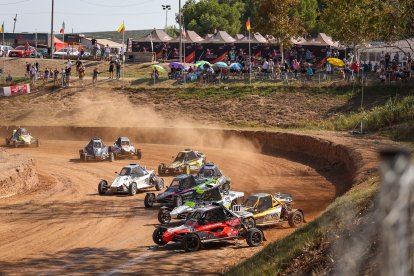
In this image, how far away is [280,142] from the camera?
40.2m

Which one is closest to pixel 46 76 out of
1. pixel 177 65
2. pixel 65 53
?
pixel 177 65

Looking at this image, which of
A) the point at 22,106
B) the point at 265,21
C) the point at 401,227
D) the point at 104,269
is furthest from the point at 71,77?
the point at 401,227

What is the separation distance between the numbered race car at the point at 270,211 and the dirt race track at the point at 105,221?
33 centimetres

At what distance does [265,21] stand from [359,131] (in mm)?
20546

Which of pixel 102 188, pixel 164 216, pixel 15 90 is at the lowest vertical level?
pixel 102 188

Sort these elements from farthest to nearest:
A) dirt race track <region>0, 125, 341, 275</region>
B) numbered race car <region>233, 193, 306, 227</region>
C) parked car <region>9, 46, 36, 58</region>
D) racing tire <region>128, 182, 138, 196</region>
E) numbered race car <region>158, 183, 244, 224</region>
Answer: parked car <region>9, 46, 36, 58</region> < racing tire <region>128, 182, 138, 196</region> < numbered race car <region>158, 183, 244, 224</region> < numbered race car <region>233, 193, 306, 227</region> < dirt race track <region>0, 125, 341, 275</region>

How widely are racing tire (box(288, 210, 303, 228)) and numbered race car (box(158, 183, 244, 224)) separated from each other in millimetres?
1823

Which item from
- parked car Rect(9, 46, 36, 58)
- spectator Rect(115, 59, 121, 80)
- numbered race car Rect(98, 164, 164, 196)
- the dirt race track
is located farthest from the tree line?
parked car Rect(9, 46, 36, 58)

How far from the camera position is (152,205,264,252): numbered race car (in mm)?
16516

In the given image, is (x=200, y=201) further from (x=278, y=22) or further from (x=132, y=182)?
(x=278, y=22)

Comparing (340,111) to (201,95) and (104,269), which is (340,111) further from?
(104,269)

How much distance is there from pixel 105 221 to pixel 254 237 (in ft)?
19.0

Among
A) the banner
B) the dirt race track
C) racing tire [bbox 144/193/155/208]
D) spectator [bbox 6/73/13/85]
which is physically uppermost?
spectator [bbox 6/73/13/85]

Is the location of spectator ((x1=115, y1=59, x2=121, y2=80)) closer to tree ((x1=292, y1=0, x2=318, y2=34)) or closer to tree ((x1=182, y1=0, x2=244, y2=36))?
tree ((x1=292, y1=0, x2=318, y2=34))
